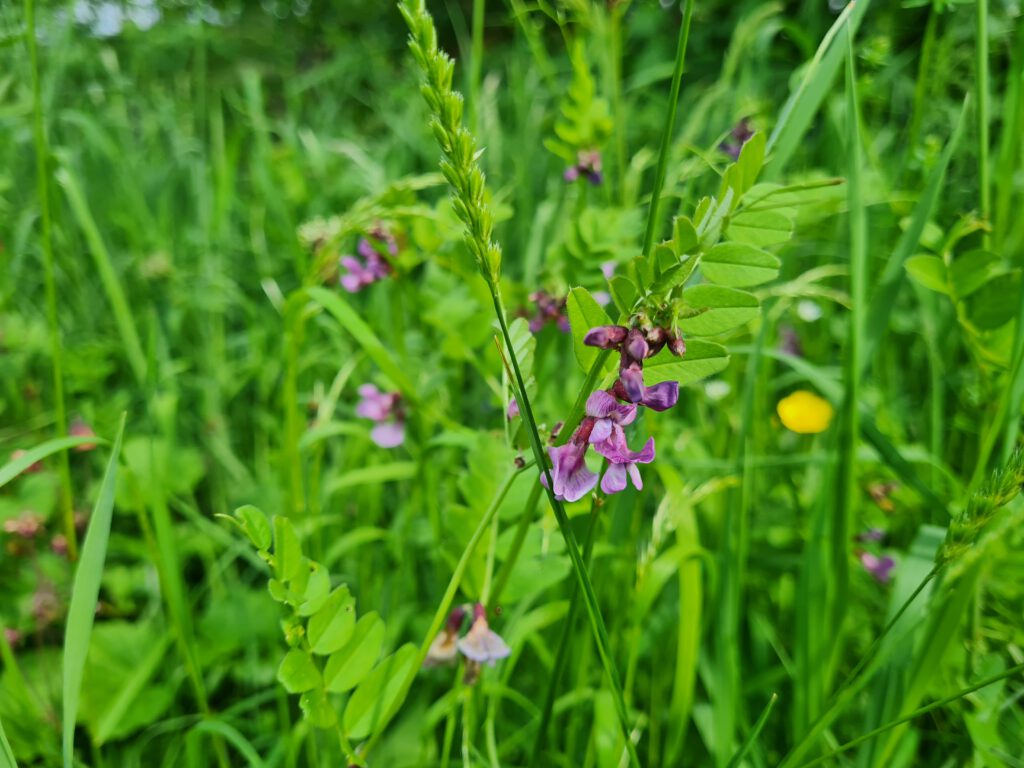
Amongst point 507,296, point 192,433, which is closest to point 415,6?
point 507,296

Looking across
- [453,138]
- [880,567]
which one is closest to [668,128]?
[453,138]

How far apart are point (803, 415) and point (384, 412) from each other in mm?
1073

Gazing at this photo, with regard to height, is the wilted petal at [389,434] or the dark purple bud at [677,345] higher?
the dark purple bud at [677,345]

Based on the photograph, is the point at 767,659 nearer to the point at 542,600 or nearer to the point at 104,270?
the point at 542,600

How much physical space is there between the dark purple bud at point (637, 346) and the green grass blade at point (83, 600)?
0.56m

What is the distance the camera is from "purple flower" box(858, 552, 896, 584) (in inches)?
54.8

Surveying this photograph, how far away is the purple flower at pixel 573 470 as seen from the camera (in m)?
0.68

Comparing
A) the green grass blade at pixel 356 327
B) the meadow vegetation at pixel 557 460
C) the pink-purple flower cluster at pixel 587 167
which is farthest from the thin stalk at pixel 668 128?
the pink-purple flower cluster at pixel 587 167

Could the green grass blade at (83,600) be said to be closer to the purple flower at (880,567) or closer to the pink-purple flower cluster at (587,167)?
the pink-purple flower cluster at (587,167)

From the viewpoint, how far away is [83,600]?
0.82m

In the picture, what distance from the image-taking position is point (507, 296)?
4.30ft

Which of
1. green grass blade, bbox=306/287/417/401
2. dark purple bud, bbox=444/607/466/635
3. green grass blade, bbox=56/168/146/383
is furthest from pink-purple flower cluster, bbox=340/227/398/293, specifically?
dark purple bud, bbox=444/607/466/635

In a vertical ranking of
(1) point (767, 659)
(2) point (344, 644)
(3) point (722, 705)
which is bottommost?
(1) point (767, 659)

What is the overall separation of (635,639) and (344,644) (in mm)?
436
